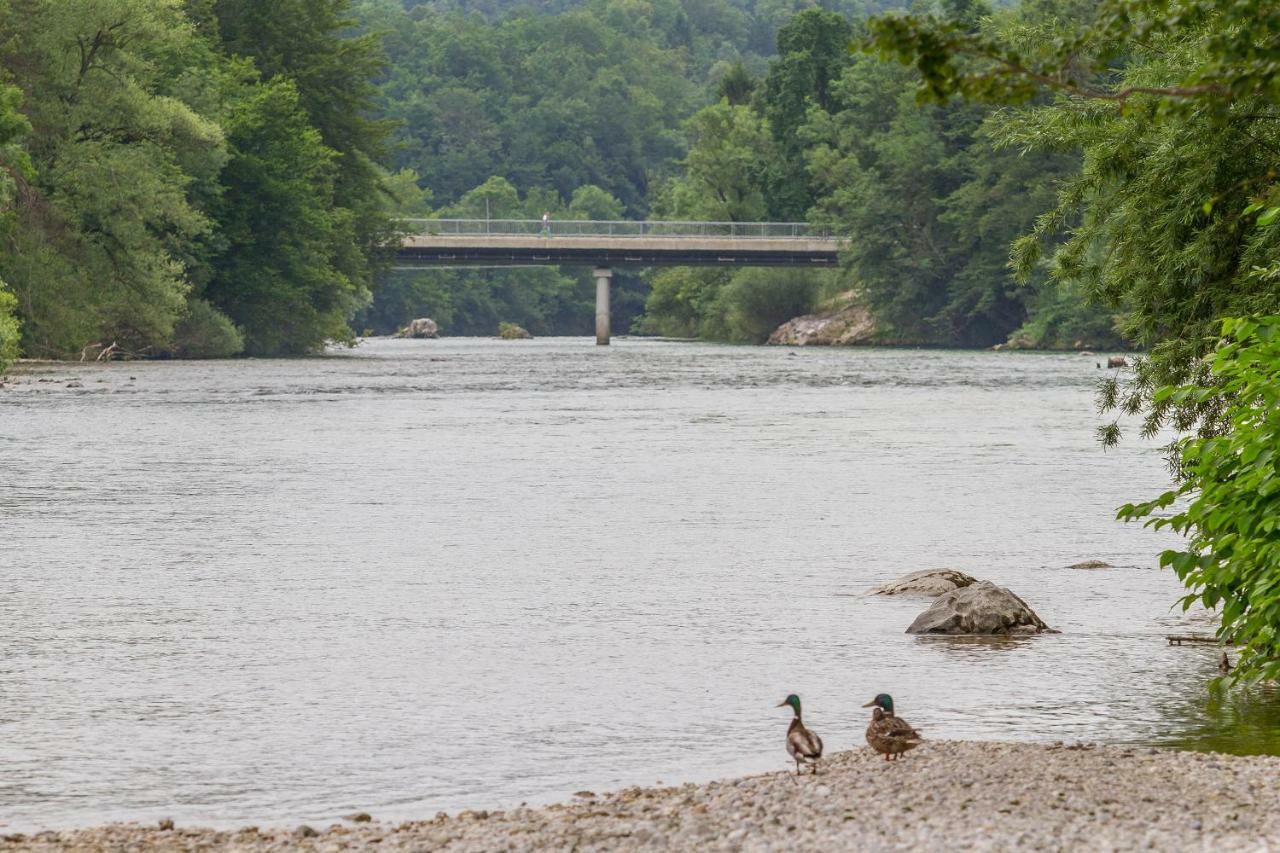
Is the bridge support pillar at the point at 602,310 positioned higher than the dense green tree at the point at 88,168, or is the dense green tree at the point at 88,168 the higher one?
the dense green tree at the point at 88,168

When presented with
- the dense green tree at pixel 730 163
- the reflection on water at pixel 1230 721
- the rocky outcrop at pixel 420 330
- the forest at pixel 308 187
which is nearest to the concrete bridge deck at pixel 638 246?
the forest at pixel 308 187

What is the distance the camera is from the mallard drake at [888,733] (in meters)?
12.3

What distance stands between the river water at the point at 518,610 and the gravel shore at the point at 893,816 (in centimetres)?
84

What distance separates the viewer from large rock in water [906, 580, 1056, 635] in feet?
60.5

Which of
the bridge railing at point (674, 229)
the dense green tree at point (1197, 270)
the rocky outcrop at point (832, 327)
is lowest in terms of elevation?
the rocky outcrop at point (832, 327)

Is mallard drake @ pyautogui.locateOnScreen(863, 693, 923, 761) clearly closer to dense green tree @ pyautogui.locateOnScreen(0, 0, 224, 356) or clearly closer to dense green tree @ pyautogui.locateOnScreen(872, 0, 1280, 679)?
dense green tree @ pyautogui.locateOnScreen(872, 0, 1280, 679)

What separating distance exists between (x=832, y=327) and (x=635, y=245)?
14470 millimetres

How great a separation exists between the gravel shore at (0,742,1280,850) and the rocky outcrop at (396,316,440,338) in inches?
6662

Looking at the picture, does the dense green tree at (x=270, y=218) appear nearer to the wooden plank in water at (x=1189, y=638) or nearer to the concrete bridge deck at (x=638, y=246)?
the concrete bridge deck at (x=638, y=246)

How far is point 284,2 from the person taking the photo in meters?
101

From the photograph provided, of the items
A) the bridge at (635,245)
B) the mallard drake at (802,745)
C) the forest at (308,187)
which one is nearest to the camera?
the mallard drake at (802,745)

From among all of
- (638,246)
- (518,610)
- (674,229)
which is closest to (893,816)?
(518,610)

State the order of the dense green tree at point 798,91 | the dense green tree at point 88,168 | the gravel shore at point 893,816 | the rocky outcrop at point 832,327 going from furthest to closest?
the dense green tree at point 798,91 → the rocky outcrop at point 832,327 → the dense green tree at point 88,168 → the gravel shore at point 893,816

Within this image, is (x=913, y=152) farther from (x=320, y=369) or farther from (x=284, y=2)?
(x=320, y=369)
